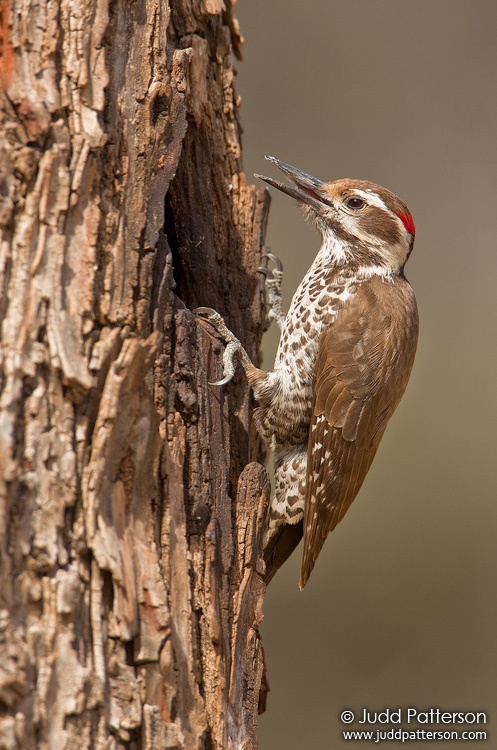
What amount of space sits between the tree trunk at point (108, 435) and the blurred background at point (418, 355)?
3.19 metres

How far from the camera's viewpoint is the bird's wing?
11.2 ft

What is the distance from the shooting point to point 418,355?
6016 millimetres

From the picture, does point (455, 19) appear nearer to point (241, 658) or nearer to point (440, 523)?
point (440, 523)

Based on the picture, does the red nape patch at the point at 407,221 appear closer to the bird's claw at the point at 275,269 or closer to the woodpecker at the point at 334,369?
the woodpecker at the point at 334,369

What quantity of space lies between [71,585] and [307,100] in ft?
16.3

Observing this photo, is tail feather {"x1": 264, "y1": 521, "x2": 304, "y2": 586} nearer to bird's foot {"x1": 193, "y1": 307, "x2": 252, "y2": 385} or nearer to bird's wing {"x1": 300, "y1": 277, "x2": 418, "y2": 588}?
bird's wing {"x1": 300, "y1": 277, "x2": 418, "y2": 588}

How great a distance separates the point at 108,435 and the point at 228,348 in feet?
3.45

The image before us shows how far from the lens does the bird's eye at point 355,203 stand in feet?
12.4

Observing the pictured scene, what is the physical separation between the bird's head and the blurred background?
180cm

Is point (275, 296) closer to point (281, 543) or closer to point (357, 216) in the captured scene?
point (357, 216)

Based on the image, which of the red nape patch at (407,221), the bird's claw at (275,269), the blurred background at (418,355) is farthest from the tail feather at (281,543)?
the blurred background at (418,355)

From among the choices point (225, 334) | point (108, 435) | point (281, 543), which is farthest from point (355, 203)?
point (108, 435)

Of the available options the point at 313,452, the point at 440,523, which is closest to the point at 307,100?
the point at 440,523

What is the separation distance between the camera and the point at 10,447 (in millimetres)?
1852
